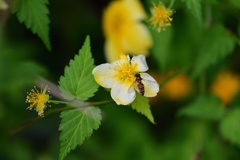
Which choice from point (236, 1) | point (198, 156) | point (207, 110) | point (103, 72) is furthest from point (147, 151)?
point (103, 72)

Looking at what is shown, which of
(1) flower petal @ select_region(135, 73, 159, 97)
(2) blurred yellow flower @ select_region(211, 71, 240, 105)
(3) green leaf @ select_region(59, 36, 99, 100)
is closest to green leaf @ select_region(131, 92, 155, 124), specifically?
(1) flower petal @ select_region(135, 73, 159, 97)

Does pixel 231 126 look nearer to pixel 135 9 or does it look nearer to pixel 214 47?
pixel 214 47

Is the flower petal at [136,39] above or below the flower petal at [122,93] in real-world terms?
below

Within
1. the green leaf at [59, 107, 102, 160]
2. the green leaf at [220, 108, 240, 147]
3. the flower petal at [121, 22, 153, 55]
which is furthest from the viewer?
the flower petal at [121, 22, 153, 55]

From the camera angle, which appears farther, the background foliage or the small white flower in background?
the background foliage

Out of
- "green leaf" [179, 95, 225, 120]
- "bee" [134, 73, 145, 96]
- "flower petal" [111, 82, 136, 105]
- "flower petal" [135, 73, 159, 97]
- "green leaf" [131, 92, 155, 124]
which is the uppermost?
"bee" [134, 73, 145, 96]

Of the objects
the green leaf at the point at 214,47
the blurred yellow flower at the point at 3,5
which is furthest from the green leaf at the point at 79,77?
the green leaf at the point at 214,47

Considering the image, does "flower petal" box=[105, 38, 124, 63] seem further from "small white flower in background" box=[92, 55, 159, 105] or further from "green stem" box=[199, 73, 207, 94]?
"small white flower in background" box=[92, 55, 159, 105]

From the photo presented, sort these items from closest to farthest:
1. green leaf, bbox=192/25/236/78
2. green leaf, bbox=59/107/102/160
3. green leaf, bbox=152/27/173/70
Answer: green leaf, bbox=59/107/102/160 < green leaf, bbox=192/25/236/78 < green leaf, bbox=152/27/173/70

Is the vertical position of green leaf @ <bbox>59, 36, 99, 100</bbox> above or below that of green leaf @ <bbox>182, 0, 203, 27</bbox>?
below

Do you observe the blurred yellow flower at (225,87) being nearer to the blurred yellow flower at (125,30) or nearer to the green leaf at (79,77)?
the blurred yellow flower at (125,30)
